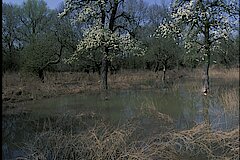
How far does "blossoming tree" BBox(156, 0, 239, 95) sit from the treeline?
688 mm

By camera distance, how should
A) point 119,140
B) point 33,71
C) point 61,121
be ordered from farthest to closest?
point 33,71 < point 61,121 < point 119,140

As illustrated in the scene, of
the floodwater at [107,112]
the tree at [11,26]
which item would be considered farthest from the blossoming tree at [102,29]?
the tree at [11,26]

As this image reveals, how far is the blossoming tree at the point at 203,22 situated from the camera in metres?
18.1

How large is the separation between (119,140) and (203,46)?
42.4 ft

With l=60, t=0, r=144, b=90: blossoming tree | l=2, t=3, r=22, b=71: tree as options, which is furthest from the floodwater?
l=2, t=3, r=22, b=71: tree

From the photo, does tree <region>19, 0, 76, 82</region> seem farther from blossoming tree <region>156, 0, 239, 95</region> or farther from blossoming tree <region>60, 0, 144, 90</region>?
blossoming tree <region>156, 0, 239, 95</region>

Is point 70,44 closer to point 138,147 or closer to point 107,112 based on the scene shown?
point 107,112

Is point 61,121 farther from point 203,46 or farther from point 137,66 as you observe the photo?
point 137,66

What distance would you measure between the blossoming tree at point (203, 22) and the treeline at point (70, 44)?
69 centimetres

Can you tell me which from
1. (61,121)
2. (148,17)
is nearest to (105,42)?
(61,121)

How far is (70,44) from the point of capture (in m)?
28.9

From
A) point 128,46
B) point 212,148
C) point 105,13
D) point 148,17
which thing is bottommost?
point 212,148

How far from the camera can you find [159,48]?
91.7ft

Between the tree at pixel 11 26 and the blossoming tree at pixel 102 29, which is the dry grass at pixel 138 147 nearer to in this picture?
the blossoming tree at pixel 102 29
